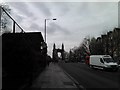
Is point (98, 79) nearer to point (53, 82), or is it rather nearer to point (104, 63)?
point (53, 82)

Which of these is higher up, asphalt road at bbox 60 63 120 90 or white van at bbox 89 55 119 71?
white van at bbox 89 55 119 71

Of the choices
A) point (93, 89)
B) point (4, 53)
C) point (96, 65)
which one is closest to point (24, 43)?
point (4, 53)

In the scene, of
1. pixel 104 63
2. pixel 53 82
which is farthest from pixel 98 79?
pixel 104 63

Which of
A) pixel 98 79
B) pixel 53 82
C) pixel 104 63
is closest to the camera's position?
pixel 53 82

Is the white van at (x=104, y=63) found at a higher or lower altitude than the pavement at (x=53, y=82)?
higher

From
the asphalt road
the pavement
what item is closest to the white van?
the asphalt road

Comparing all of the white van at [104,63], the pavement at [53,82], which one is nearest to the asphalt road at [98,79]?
the pavement at [53,82]

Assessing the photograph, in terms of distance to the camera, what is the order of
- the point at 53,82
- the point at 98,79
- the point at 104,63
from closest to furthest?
the point at 53,82, the point at 98,79, the point at 104,63

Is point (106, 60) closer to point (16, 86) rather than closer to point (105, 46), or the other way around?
point (16, 86)

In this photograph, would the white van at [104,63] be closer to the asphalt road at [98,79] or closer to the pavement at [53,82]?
the asphalt road at [98,79]

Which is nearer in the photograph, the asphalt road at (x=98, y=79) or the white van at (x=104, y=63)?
the asphalt road at (x=98, y=79)

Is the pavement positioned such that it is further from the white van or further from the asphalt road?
the white van

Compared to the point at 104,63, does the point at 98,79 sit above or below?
below

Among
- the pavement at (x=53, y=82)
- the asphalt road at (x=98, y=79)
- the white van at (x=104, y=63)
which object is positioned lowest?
the asphalt road at (x=98, y=79)
